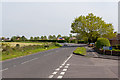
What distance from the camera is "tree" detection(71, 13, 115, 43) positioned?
80938 millimetres

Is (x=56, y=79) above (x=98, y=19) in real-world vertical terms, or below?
below

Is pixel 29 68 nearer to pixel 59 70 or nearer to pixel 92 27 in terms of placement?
pixel 59 70

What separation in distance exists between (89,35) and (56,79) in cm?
7409

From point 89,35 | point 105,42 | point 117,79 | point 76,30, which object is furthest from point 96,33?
point 117,79

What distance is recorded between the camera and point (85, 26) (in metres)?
82.0

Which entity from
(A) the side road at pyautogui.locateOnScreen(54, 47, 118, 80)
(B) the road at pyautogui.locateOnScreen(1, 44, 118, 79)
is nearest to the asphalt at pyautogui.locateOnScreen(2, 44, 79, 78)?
(B) the road at pyautogui.locateOnScreen(1, 44, 118, 79)

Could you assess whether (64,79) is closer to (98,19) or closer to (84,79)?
(84,79)

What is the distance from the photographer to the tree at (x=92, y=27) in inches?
3187

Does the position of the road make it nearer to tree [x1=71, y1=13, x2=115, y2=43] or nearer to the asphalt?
the asphalt

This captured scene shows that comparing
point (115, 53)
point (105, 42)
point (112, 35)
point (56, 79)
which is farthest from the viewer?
point (112, 35)

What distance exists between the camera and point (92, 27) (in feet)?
266

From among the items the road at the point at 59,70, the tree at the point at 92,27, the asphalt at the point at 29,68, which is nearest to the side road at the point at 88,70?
the road at the point at 59,70

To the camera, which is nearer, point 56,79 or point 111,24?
point 56,79

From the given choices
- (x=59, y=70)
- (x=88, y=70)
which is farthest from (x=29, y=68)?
(x=88, y=70)
